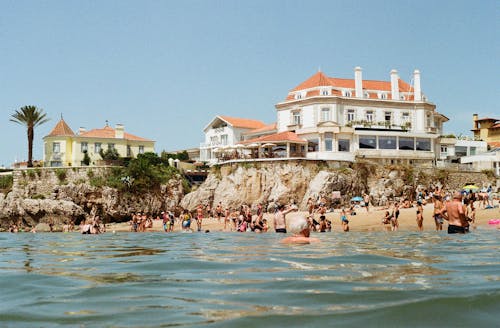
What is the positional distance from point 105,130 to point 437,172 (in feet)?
124

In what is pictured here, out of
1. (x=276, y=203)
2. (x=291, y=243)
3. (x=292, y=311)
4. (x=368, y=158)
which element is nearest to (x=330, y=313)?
(x=292, y=311)

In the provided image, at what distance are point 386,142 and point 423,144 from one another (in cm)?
387

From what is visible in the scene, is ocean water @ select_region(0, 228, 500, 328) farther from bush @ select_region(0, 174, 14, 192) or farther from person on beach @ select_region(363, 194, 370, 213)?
bush @ select_region(0, 174, 14, 192)

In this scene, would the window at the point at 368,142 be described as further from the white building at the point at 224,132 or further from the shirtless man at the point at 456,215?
the shirtless man at the point at 456,215

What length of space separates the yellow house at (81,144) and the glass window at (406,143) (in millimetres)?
30728

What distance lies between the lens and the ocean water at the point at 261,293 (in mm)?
3854

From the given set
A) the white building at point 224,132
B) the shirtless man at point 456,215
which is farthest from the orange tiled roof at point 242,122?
the shirtless man at point 456,215

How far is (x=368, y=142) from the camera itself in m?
46.7

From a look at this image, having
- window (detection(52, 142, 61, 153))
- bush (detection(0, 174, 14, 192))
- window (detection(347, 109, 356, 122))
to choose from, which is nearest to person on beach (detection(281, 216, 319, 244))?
window (detection(347, 109, 356, 122))

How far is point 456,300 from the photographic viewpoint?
167 inches

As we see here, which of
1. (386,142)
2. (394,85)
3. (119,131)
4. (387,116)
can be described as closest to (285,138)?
(386,142)

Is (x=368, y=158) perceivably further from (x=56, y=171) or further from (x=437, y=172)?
(x=56, y=171)

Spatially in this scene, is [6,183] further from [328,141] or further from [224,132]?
[328,141]

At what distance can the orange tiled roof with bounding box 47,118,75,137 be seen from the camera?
59.9 m
